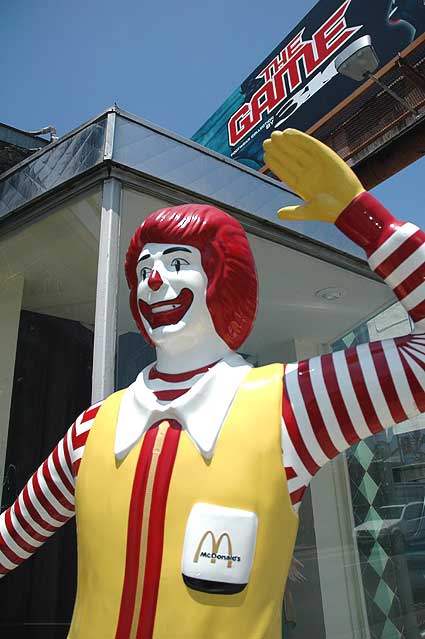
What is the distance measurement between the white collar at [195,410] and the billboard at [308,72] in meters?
5.94

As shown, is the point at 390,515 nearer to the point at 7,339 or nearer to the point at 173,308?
the point at 173,308

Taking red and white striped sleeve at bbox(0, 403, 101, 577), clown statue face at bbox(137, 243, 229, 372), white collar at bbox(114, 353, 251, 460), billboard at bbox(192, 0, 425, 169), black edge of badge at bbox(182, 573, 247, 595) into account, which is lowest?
black edge of badge at bbox(182, 573, 247, 595)

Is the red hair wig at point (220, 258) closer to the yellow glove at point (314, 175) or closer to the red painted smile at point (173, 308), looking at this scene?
the red painted smile at point (173, 308)

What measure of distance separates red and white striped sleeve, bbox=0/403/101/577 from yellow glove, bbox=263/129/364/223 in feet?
2.58

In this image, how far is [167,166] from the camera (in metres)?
2.18

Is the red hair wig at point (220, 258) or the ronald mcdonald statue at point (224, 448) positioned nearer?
the ronald mcdonald statue at point (224, 448)

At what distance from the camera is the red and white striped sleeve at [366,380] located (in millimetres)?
1103

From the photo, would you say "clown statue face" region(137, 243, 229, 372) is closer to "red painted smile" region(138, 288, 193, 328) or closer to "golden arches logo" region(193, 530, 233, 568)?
"red painted smile" region(138, 288, 193, 328)

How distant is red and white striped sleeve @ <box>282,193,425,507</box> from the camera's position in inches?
43.4

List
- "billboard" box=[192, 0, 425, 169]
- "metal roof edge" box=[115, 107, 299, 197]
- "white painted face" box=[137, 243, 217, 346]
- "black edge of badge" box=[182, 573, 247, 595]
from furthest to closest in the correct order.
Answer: "billboard" box=[192, 0, 425, 169] → "metal roof edge" box=[115, 107, 299, 197] → "white painted face" box=[137, 243, 217, 346] → "black edge of badge" box=[182, 573, 247, 595]

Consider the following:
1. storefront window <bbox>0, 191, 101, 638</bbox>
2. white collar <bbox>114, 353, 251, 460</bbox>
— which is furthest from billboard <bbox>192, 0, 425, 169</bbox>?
white collar <bbox>114, 353, 251, 460</bbox>

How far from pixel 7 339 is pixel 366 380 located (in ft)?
7.55

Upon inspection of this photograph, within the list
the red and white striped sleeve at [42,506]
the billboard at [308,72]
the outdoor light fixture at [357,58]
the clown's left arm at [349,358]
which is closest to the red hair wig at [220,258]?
the clown's left arm at [349,358]

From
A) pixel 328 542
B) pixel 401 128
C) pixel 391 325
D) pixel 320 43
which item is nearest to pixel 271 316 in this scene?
pixel 391 325
